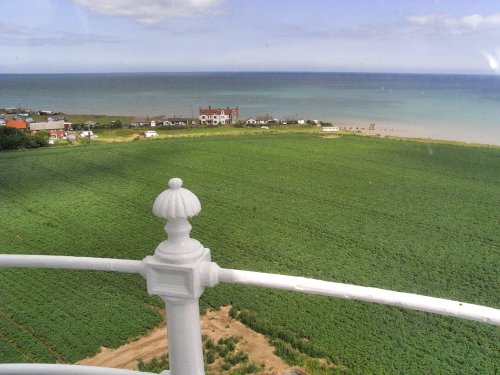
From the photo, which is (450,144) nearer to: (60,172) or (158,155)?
(158,155)

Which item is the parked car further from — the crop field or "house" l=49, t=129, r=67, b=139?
"house" l=49, t=129, r=67, b=139

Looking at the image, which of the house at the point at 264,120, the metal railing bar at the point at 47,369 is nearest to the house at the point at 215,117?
the house at the point at 264,120

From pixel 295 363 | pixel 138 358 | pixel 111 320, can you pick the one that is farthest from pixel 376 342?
pixel 111 320

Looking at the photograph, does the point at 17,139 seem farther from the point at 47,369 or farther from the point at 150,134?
the point at 47,369

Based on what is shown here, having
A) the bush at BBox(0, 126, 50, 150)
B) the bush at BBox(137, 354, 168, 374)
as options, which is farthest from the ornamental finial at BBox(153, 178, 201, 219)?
the bush at BBox(0, 126, 50, 150)

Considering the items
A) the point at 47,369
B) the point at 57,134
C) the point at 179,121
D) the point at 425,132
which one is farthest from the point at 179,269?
the point at 179,121

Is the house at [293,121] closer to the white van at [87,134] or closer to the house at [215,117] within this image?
the house at [215,117]

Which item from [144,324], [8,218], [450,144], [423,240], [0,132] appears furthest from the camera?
[450,144]
